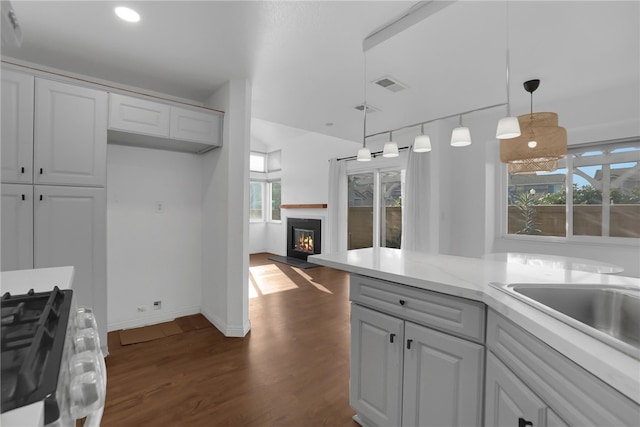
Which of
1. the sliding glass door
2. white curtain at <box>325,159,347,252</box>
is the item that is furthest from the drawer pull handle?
white curtain at <box>325,159,347,252</box>

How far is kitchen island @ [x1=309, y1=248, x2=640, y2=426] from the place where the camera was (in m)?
0.69

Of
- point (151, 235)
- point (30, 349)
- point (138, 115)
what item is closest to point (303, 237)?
point (151, 235)

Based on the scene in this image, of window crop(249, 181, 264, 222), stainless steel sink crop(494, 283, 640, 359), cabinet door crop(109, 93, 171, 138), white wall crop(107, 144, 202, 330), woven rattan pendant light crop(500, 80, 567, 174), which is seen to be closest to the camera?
stainless steel sink crop(494, 283, 640, 359)

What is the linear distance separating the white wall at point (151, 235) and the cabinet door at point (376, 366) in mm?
2375

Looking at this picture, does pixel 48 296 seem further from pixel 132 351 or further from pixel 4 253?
pixel 132 351

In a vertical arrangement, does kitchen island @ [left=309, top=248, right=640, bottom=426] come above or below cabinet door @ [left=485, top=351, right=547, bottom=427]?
above

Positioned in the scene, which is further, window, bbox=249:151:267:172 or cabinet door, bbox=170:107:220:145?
window, bbox=249:151:267:172

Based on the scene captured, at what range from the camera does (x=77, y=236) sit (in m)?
2.31

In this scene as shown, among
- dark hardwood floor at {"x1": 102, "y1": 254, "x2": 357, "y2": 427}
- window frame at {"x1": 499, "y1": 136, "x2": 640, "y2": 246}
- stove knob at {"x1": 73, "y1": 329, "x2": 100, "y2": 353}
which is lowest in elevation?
dark hardwood floor at {"x1": 102, "y1": 254, "x2": 357, "y2": 427}

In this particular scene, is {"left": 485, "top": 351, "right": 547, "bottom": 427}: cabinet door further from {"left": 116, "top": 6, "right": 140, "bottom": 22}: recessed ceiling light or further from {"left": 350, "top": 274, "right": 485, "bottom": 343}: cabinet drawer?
{"left": 116, "top": 6, "right": 140, "bottom": 22}: recessed ceiling light

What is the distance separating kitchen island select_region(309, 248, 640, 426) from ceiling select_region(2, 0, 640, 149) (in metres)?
1.62

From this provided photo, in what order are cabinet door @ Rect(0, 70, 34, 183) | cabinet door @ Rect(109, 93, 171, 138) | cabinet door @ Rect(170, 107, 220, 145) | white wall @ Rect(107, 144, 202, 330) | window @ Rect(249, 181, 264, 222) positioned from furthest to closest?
window @ Rect(249, 181, 264, 222) → white wall @ Rect(107, 144, 202, 330) → cabinet door @ Rect(170, 107, 220, 145) → cabinet door @ Rect(109, 93, 171, 138) → cabinet door @ Rect(0, 70, 34, 183)

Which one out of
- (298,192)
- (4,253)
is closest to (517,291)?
(4,253)

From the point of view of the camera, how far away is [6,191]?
205cm
